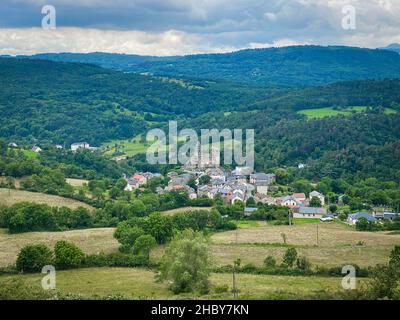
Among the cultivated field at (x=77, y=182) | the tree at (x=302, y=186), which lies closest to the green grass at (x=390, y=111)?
the tree at (x=302, y=186)

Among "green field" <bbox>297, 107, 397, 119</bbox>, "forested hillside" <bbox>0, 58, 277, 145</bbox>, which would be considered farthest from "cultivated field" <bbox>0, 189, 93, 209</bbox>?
"green field" <bbox>297, 107, 397, 119</bbox>

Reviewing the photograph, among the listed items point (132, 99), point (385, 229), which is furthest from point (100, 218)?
point (132, 99)

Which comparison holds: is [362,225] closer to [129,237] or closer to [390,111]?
[129,237]

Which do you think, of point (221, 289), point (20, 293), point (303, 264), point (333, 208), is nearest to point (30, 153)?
point (333, 208)

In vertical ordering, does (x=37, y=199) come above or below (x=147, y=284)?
below

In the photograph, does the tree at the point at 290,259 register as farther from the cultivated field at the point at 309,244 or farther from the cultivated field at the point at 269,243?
the cultivated field at the point at 309,244
